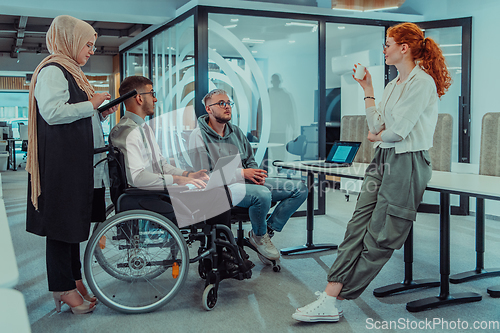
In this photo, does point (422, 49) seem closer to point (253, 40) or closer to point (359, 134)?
point (359, 134)

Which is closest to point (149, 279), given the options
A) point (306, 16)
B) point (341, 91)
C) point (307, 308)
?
point (307, 308)

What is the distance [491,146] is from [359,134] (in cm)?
136

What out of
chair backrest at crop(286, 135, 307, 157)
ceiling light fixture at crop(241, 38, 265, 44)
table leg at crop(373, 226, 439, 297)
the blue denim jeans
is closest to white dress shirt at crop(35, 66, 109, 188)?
the blue denim jeans

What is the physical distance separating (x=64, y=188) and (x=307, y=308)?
4.35 ft

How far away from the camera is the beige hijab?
207 cm

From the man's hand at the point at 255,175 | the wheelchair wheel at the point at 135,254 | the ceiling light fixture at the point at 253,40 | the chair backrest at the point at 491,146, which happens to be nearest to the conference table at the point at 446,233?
the chair backrest at the point at 491,146

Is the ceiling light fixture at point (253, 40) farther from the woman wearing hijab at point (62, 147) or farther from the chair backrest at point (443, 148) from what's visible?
the woman wearing hijab at point (62, 147)

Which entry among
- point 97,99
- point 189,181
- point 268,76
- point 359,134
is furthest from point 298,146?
point 97,99

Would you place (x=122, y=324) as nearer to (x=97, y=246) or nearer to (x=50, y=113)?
(x=97, y=246)

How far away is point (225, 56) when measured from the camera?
14.7ft

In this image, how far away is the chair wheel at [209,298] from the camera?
7.41 ft

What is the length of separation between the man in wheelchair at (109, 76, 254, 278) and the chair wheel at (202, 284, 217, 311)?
0.41 ft

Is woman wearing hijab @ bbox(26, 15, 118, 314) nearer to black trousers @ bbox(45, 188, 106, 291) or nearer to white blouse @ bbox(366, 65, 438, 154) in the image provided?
black trousers @ bbox(45, 188, 106, 291)

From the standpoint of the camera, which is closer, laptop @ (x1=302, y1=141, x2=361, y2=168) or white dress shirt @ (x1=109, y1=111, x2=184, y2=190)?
white dress shirt @ (x1=109, y1=111, x2=184, y2=190)
